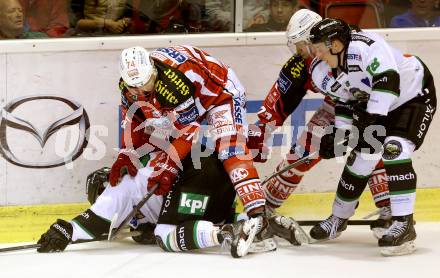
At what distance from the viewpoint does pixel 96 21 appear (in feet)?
19.4

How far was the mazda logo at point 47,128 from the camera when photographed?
5766 millimetres

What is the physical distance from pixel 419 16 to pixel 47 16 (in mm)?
2302

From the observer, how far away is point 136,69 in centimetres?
489

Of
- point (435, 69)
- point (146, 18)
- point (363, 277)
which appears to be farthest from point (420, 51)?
point (363, 277)

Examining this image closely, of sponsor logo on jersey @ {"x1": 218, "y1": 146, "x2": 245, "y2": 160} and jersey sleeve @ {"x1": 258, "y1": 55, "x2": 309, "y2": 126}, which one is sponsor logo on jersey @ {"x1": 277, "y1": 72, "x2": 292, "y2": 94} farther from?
sponsor logo on jersey @ {"x1": 218, "y1": 146, "x2": 245, "y2": 160}

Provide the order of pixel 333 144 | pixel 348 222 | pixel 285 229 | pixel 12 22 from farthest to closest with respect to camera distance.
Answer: pixel 12 22, pixel 348 222, pixel 285 229, pixel 333 144

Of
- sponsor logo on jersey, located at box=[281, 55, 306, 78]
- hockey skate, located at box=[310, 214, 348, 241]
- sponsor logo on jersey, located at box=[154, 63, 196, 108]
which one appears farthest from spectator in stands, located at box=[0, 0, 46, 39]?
hockey skate, located at box=[310, 214, 348, 241]

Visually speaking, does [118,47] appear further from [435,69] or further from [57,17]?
[435,69]

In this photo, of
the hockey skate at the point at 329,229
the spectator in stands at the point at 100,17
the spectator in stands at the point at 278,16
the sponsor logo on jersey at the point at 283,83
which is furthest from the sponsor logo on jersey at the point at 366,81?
the spectator in stands at the point at 100,17

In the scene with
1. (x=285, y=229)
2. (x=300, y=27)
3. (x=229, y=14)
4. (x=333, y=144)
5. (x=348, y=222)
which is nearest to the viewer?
(x=333, y=144)

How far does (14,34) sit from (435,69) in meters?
2.57

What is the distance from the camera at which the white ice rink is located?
15.1ft

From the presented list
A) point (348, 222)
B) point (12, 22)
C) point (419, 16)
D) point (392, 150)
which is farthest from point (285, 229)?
point (12, 22)

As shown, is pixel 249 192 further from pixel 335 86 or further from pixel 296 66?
pixel 296 66
